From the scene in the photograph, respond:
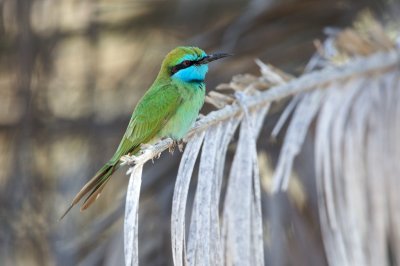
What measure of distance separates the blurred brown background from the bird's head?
13.2 inches

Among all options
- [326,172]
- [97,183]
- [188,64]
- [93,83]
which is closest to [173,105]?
[188,64]

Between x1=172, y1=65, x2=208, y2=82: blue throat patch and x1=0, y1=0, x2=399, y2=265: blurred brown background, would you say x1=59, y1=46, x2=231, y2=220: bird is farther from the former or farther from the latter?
x1=0, y1=0, x2=399, y2=265: blurred brown background

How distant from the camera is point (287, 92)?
2.12 meters

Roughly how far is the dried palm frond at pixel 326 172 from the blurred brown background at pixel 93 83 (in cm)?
129

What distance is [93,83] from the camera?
173 inches

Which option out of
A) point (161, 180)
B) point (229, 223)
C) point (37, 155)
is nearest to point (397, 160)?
point (229, 223)

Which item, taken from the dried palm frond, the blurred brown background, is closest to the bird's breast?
the blurred brown background

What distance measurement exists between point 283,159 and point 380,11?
203cm

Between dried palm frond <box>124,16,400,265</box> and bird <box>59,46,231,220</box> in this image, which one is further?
bird <box>59,46,231,220</box>

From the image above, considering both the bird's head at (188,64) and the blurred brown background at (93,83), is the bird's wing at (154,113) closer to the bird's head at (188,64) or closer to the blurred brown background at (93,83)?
the bird's head at (188,64)

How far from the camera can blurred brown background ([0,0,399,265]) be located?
11.8ft

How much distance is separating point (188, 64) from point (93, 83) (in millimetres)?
1217

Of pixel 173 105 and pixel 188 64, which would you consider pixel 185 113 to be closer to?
pixel 173 105

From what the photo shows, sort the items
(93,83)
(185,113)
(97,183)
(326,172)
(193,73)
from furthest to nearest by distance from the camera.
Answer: (93,83)
(193,73)
(185,113)
(97,183)
(326,172)
